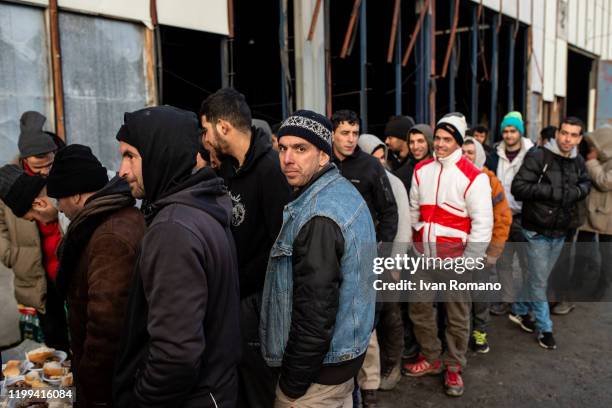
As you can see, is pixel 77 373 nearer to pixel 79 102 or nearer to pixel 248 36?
pixel 79 102

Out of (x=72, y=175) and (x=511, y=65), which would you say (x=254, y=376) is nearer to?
(x=72, y=175)

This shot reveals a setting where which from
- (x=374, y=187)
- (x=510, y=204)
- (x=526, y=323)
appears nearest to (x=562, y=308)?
(x=526, y=323)

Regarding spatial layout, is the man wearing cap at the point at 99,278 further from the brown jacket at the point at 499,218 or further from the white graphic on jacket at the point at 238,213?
the brown jacket at the point at 499,218

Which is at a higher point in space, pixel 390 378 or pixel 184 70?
pixel 184 70

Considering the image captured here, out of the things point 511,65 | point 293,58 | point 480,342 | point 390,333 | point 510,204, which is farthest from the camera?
point 511,65

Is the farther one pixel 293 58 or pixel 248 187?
pixel 293 58

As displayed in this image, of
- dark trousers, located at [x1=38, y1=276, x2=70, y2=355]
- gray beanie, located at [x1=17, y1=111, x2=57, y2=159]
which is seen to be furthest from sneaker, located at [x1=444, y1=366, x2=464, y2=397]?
gray beanie, located at [x1=17, y1=111, x2=57, y2=159]

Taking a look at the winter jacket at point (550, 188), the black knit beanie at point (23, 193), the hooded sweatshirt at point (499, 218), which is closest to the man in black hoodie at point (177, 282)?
the black knit beanie at point (23, 193)

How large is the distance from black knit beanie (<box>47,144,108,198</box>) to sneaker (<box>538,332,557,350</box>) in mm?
4702

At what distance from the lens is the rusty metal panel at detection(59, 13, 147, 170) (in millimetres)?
4945

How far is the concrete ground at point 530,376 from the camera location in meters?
4.09

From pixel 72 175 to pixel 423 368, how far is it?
3563mm

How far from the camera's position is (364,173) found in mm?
4031

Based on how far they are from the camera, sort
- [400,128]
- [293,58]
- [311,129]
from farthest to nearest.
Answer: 1. [293,58]
2. [400,128]
3. [311,129]
